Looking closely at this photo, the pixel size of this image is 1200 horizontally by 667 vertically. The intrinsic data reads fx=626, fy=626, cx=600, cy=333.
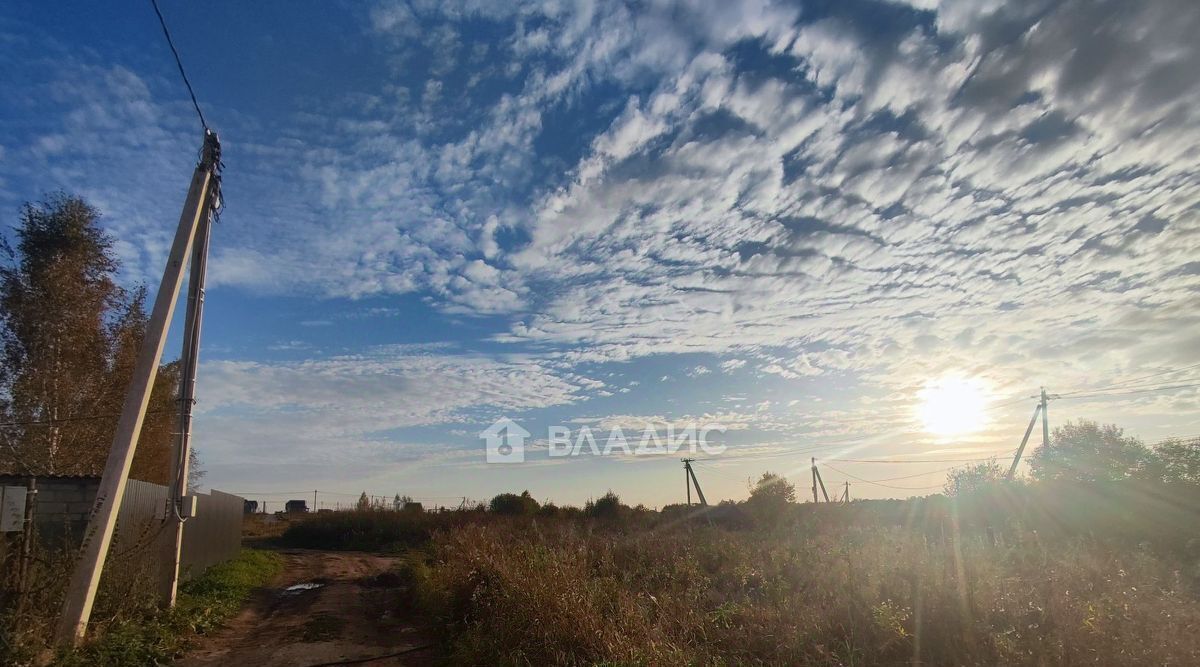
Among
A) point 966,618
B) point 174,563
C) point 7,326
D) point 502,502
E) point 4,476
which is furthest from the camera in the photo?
point 502,502

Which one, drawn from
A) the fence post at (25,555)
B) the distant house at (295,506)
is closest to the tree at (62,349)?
the fence post at (25,555)

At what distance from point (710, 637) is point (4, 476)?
10.5 metres

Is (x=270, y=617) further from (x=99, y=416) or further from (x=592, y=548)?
(x=99, y=416)

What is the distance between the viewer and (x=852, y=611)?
629 cm

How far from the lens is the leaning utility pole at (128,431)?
24.8ft

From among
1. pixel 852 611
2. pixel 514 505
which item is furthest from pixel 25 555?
pixel 514 505

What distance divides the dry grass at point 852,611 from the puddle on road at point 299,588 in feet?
23.8

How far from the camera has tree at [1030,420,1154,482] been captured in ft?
75.3

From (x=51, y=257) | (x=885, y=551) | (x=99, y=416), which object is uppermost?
(x=51, y=257)

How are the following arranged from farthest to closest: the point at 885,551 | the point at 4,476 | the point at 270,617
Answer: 1. the point at 270,617
2. the point at 4,476
3. the point at 885,551

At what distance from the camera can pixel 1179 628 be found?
183 inches

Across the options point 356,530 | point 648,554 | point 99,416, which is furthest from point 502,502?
point 648,554

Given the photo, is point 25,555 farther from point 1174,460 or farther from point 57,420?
point 1174,460

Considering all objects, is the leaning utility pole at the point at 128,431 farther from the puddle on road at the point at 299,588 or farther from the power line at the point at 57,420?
the power line at the point at 57,420
